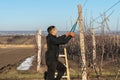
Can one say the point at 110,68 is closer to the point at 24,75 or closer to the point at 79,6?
the point at 24,75

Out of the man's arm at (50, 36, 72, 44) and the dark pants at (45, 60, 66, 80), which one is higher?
the man's arm at (50, 36, 72, 44)

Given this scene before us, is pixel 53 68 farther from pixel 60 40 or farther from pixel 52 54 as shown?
pixel 60 40

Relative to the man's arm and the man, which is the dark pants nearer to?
the man

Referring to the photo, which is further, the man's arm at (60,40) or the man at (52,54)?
the man at (52,54)

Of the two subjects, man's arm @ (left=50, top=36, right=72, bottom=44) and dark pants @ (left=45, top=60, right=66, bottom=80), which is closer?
man's arm @ (left=50, top=36, right=72, bottom=44)

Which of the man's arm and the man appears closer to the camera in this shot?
the man's arm

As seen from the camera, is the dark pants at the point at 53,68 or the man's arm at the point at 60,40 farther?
the dark pants at the point at 53,68

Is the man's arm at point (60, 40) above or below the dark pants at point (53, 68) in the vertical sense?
above

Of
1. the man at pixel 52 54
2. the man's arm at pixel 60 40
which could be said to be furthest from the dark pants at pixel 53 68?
the man's arm at pixel 60 40

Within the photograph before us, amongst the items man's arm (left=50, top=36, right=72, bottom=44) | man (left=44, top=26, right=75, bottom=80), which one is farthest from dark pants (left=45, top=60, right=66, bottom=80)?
man's arm (left=50, top=36, right=72, bottom=44)

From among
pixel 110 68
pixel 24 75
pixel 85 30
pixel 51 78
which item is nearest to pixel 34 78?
pixel 24 75

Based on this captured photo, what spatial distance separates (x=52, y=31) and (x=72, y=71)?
26.5 ft

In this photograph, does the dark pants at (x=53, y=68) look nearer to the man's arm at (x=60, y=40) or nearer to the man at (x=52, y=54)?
the man at (x=52, y=54)

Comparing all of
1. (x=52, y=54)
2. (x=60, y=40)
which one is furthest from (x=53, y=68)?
(x=60, y=40)
